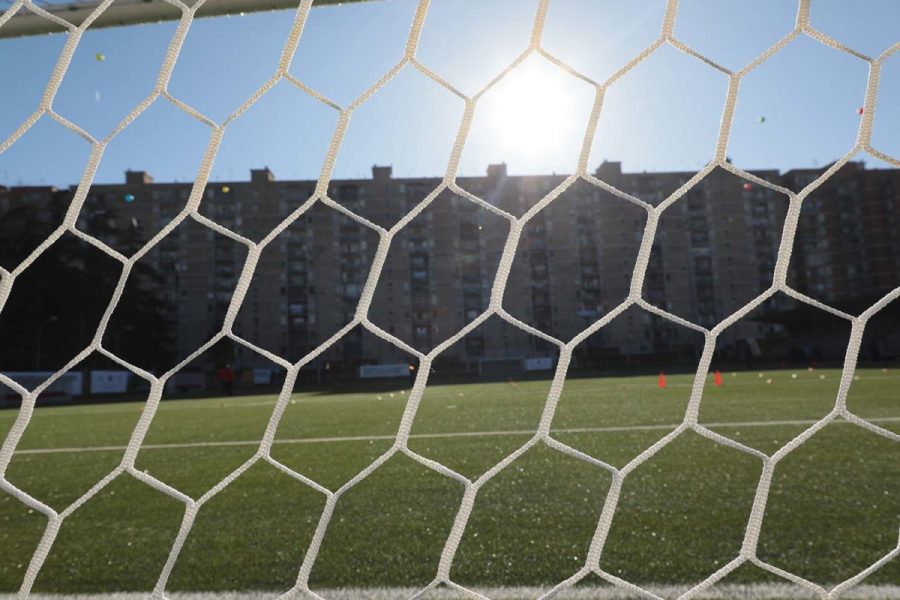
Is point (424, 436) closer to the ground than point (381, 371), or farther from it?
farther from it

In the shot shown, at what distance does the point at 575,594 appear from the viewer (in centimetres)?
122

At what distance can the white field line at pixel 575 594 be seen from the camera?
3.84 feet

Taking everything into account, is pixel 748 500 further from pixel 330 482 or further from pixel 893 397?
pixel 893 397

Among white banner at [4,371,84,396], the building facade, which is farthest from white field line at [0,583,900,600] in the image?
the building facade

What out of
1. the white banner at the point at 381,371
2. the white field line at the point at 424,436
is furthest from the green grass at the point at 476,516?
the white banner at the point at 381,371

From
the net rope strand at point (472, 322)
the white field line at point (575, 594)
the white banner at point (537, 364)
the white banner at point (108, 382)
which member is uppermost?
the net rope strand at point (472, 322)

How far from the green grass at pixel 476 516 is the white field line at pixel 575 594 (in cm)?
4

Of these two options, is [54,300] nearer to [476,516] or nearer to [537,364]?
[537,364]

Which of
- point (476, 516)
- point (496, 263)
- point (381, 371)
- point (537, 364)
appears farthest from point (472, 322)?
point (496, 263)

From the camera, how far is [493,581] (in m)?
1.29

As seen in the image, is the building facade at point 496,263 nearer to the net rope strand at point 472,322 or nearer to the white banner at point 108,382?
the white banner at point 108,382

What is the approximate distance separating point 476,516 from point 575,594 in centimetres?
56

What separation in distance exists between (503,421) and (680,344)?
34.5m

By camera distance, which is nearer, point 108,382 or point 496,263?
point 108,382
